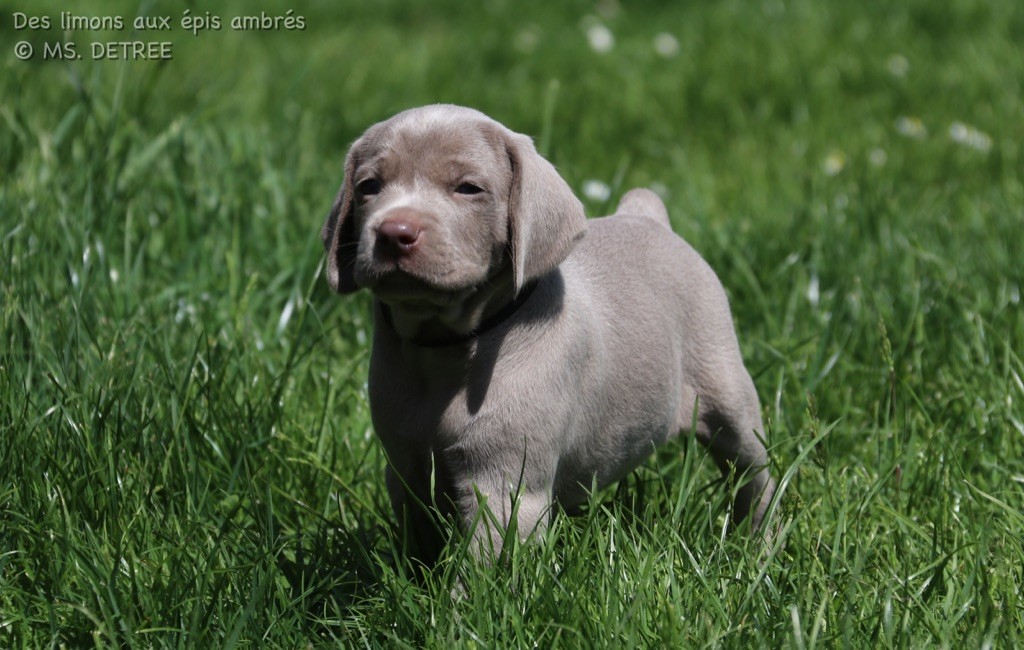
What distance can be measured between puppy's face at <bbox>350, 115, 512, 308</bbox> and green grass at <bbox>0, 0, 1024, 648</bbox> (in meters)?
0.59

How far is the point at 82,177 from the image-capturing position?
477 centimetres

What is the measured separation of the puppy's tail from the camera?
3836 millimetres

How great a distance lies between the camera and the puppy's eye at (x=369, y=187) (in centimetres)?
289

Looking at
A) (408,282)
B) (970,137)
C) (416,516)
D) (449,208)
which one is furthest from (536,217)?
(970,137)

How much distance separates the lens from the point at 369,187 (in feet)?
9.55

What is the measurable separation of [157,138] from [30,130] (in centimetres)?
48

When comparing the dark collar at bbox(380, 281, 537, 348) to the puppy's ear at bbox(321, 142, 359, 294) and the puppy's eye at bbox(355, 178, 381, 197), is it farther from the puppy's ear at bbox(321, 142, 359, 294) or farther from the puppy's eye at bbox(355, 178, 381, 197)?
the puppy's eye at bbox(355, 178, 381, 197)

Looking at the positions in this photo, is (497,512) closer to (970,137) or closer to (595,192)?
(595,192)

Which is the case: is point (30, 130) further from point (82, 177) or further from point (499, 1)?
point (499, 1)

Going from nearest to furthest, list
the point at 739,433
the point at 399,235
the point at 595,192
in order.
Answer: the point at 399,235, the point at 739,433, the point at 595,192

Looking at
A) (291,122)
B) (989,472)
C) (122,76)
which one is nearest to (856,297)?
(989,472)

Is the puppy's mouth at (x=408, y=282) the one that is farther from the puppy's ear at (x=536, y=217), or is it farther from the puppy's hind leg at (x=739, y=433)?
the puppy's hind leg at (x=739, y=433)

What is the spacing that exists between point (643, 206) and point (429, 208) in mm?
1273

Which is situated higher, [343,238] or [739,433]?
[343,238]
